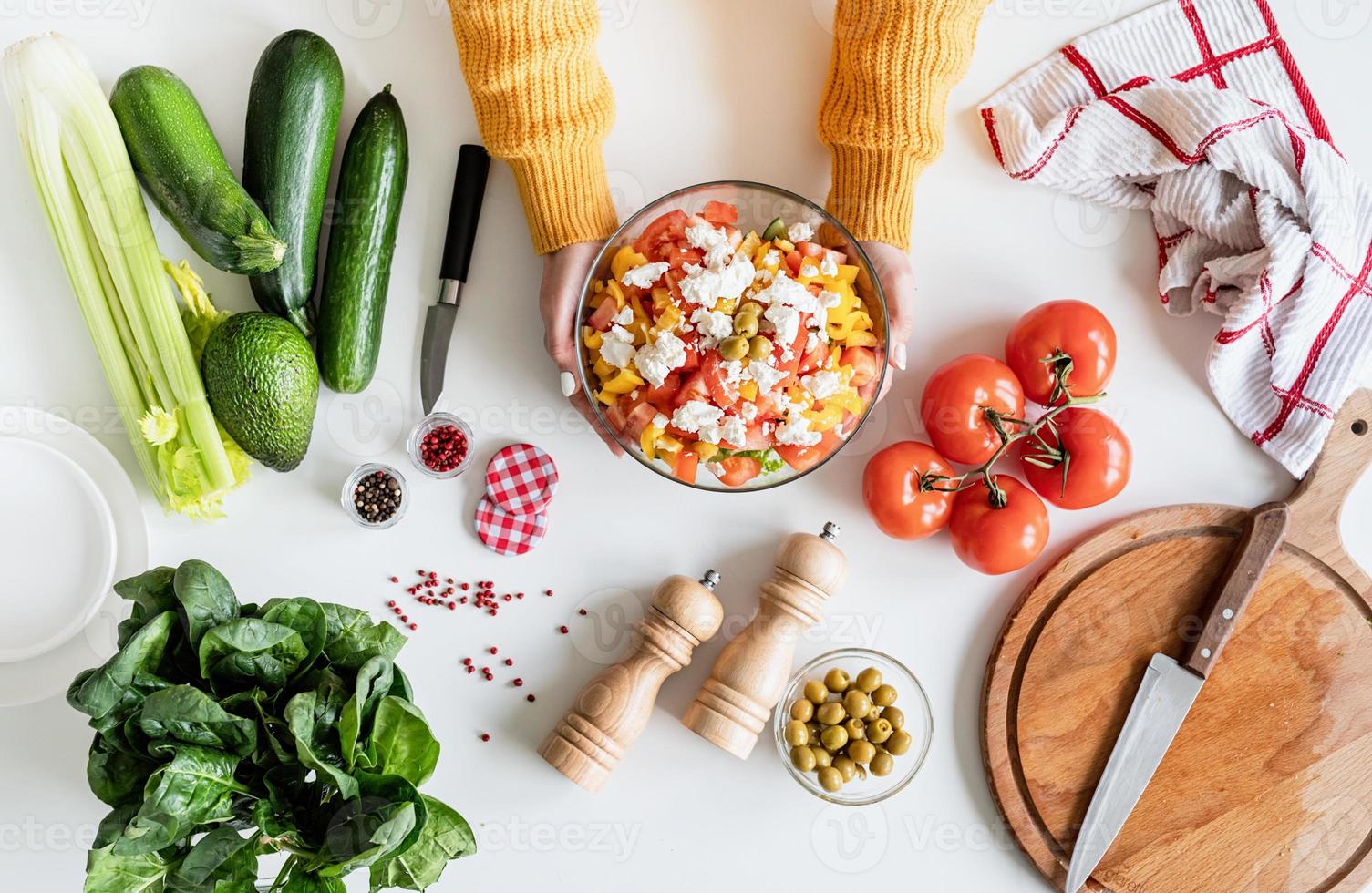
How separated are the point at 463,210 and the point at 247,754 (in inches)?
31.6

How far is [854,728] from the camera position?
143 centimetres

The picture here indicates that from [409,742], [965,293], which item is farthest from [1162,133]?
[409,742]

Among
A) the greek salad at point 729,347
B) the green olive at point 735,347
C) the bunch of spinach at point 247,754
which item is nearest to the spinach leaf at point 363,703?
the bunch of spinach at point 247,754

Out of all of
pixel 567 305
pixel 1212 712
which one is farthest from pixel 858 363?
pixel 1212 712

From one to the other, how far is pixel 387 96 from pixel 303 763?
0.94 meters

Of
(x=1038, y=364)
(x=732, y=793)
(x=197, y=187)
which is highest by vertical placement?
(x=1038, y=364)

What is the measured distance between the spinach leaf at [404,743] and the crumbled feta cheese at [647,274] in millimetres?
600

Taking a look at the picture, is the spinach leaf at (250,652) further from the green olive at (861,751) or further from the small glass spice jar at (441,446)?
the green olive at (861,751)

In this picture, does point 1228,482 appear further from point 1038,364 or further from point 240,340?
point 240,340

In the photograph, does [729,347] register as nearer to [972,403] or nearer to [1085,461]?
[972,403]

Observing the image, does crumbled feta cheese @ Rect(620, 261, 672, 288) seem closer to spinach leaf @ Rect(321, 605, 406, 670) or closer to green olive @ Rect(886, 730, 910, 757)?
spinach leaf @ Rect(321, 605, 406, 670)

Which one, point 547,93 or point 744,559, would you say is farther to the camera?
point 744,559

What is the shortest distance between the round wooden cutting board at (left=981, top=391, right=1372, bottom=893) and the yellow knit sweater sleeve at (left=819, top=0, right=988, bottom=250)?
24.4 inches

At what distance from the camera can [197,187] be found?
130cm
